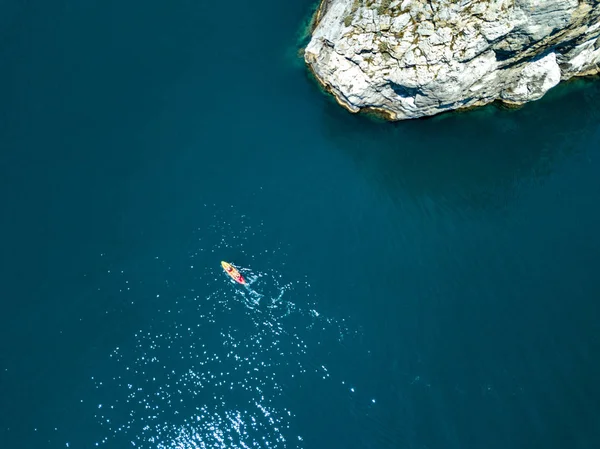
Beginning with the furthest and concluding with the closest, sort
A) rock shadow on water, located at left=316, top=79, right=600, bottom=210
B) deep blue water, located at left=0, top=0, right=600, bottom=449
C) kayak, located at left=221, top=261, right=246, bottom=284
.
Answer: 1. rock shadow on water, located at left=316, top=79, right=600, bottom=210
2. kayak, located at left=221, top=261, right=246, bottom=284
3. deep blue water, located at left=0, top=0, right=600, bottom=449

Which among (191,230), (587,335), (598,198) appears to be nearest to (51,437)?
(191,230)

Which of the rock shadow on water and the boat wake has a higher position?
the rock shadow on water

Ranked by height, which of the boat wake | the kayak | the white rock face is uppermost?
the white rock face

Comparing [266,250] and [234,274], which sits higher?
[266,250]

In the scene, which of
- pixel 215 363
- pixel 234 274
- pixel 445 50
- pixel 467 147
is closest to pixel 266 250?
pixel 234 274

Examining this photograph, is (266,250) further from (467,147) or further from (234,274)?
(467,147)

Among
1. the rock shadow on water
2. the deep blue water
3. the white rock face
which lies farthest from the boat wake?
the white rock face

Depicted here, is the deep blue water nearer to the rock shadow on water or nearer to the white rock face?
the rock shadow on water
